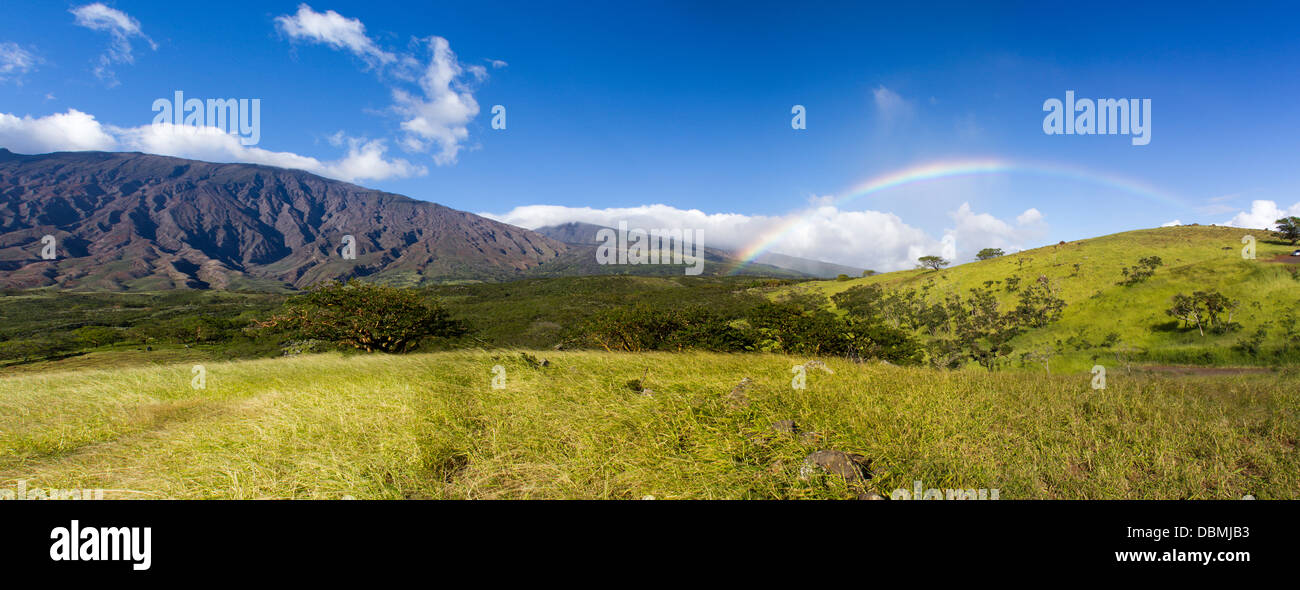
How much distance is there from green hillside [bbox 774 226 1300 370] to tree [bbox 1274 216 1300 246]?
100 cm

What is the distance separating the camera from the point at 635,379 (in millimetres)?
7320

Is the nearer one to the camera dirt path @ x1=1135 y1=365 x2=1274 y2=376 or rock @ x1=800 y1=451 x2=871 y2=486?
rock @ x1=800 y1=451 x2=871 y2=486

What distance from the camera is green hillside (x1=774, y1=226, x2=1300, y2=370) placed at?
72.1 feet

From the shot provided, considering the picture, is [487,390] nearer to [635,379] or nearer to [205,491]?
[635,379]

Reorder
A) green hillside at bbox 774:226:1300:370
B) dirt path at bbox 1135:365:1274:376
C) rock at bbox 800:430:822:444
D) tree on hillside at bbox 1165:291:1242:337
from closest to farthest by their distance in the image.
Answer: rock at bbox 800:430:822:444
dirt path at bbox 1135:365:1274:376
green hillside at bbox 774:226:1300:370
tree on hillside at bbox 1165:291:1242:337

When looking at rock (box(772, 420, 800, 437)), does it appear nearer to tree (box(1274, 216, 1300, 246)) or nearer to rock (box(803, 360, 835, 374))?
rock (box(803, 360, 835, 374))

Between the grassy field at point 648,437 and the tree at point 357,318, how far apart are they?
6787 mm

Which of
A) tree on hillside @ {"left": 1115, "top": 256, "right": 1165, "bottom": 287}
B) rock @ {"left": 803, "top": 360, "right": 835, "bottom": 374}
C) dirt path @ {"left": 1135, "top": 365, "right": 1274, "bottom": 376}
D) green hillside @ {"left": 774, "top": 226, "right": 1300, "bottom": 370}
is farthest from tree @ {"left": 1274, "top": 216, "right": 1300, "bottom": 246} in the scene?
rock @ {"left": 803, "top": 360, "right": 835, "bottom": 374}

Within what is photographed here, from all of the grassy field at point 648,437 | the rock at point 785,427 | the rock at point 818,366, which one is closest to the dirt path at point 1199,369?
the grassy field at point 648,437

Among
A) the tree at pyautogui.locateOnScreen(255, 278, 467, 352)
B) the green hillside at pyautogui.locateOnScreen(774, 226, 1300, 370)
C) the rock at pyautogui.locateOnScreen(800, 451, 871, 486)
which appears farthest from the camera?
the green hillside at pyautogui.locateOnScreen(774, 226, 1300, 370)

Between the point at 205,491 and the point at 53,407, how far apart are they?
6003 mm

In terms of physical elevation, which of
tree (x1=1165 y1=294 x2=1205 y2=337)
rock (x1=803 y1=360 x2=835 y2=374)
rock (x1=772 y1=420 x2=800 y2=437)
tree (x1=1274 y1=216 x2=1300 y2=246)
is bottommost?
rock (x1=772 y1=420 x2=800 y2=437)

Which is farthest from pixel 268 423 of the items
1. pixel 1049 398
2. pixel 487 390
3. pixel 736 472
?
pixel 1049 398

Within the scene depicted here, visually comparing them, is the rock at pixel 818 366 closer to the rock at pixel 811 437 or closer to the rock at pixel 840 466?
the rock at pixel 811 437
